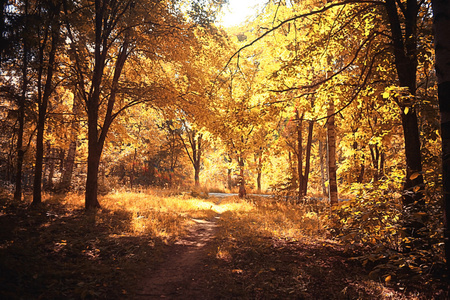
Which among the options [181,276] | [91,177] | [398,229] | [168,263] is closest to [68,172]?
[91,177]

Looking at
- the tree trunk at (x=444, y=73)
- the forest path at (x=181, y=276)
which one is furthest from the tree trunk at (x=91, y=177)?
the tree trunk at (x=444, y=73)

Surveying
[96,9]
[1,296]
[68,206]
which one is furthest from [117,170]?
[1,296]

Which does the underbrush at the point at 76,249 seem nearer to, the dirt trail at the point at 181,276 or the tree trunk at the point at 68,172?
the dirt trail at the point at 181,276

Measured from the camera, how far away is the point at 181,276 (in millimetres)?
5148

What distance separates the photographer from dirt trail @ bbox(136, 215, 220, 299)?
4.33 m

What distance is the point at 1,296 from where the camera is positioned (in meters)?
3.01

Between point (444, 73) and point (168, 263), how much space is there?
6231 mm

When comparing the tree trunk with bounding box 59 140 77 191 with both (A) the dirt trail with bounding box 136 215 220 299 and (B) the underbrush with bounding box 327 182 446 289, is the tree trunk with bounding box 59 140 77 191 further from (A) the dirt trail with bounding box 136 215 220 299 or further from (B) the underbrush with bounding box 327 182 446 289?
(B) the underbrush with bounding box 327 182 446 289

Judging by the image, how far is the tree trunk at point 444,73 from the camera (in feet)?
9.31

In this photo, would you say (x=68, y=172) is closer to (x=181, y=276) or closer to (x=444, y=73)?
(x=181, y=276)

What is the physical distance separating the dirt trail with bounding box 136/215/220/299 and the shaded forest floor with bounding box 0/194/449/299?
0.02 m

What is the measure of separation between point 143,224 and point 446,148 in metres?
8.32

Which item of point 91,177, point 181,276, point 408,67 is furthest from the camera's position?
point 91,177

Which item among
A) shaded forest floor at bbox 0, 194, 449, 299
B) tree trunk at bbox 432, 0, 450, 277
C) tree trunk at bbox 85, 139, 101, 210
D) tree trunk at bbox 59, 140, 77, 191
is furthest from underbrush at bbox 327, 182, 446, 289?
tree trunk at bbox 59, 140, 77, 191
